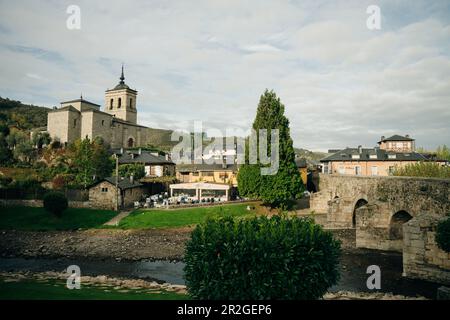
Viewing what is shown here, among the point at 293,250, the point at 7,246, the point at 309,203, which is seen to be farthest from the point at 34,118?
the point at 293,250

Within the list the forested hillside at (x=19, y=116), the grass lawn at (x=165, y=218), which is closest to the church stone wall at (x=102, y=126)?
the forested hillside at (x=19, y=116)

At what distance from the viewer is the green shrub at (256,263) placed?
10.2 meters

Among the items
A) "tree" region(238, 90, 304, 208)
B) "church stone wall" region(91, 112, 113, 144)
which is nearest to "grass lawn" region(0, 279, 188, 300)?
"tree" region(238, 90, 304, 208)

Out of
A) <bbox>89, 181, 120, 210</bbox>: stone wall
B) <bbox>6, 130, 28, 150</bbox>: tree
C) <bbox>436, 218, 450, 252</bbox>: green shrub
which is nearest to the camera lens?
<bbox>436, 218, 450, 252</bbox>: green shrub

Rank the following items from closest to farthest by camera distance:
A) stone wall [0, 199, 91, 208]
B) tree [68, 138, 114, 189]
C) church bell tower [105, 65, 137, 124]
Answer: stone wall [0, 199, 91, 208], tree [68, 138, 114, 189], church bell tower [105, 65, 137, 124]

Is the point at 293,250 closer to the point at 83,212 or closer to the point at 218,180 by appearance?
the point at 83,212

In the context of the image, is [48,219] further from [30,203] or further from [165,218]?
[165,218]

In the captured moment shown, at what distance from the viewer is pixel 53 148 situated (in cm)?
6731

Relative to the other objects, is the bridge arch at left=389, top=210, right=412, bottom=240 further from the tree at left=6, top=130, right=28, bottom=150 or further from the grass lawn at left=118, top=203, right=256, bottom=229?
the tree at left=6, top=130, right=28, bottom=150

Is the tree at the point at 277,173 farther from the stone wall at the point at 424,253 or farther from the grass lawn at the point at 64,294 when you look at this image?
the grass lawn at the point at 64,294

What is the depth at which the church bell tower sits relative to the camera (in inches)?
3632

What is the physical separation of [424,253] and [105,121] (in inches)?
2955

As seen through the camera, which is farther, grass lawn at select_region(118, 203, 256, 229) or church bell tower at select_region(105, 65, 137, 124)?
church bell tower at select_region(105, 65, 137, 124)

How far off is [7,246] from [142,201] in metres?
19.0
